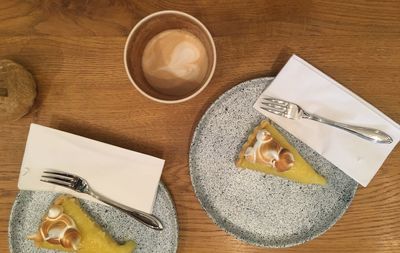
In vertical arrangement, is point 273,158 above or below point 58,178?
above

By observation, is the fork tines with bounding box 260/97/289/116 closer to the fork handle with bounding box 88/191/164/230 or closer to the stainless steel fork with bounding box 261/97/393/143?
the stainless steel fork with bounding box 261/97/393/143

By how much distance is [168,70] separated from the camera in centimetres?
75

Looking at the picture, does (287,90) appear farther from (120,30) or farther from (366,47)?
(120,30)

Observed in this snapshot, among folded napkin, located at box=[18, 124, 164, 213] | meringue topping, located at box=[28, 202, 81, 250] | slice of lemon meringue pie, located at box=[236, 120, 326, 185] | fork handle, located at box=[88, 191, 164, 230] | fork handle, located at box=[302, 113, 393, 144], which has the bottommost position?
meringue topping, located at box=[28, 202, 81, 250]

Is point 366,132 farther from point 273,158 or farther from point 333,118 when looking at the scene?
point 273,158

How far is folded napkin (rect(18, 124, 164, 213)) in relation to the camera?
2.45 feet

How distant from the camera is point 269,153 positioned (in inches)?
29.2

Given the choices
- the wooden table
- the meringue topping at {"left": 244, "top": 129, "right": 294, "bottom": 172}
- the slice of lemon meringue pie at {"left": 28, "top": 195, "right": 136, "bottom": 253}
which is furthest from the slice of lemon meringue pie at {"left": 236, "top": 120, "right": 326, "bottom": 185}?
the slice of lemon meringue pie at {"left": 28, "top": 195, "right": 136, "bottom": 253}

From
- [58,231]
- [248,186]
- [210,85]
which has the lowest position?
[58,231]

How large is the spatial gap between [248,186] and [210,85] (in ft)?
0.65

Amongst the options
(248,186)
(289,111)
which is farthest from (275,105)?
(248,186)

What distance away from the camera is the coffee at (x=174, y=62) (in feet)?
2.43

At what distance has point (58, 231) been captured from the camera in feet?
2.41

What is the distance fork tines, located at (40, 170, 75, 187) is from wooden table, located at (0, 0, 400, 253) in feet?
0.26
